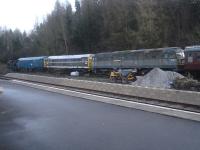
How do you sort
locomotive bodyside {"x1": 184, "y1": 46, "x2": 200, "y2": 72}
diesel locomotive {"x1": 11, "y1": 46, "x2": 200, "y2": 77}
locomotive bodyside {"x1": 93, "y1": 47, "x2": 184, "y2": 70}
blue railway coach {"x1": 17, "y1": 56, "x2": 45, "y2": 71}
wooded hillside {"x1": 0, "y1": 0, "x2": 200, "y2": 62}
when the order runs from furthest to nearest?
blue railway coach {"x1": 17, "y1": 56, "x2": 45, "y2": 71}
wooded hillside {"x1": 0, "y1": 0, "x2": 200, "y2": 62}
locomotive bodyside {"x1": 93, "y1": 47, "x2": 184, "y2": 70}
diesel locomotive {"x1": 11, "y1": 46, "x2": 200, "y2": 77}
locomotive bodyside {"x1": 184, "y1": 46, "x2": 200, "y2": 72}

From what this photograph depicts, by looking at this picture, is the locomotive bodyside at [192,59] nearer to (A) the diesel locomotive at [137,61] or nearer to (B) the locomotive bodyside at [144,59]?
(A) the diesel locomotive at [137,61]

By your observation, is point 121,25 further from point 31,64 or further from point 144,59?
point 144,59

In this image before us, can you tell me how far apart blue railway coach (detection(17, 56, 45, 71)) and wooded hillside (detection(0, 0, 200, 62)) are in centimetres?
1060

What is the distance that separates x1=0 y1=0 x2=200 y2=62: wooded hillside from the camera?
53.2m

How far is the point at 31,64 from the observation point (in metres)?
65.9

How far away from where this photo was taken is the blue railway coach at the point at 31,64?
62875mm

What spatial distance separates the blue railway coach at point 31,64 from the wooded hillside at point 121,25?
34.8ft

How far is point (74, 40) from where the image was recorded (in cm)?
7419

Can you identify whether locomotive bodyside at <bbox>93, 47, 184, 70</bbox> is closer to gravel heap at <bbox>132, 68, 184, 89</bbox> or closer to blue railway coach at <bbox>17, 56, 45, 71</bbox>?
gravel heap at <bbox>132, 68, 184, 89</bbox>

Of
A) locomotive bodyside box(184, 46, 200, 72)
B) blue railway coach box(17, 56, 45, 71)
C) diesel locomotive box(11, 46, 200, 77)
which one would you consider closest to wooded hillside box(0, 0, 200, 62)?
diesel locomotive box(11, 46, 200, 77)

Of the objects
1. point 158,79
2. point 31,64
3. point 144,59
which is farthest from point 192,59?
point 31,64

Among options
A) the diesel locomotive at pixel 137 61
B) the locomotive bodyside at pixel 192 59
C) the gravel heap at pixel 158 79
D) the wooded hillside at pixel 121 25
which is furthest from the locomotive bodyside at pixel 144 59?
the wooded hillside at pixel 121 25

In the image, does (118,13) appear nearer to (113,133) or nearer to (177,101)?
(177,101)

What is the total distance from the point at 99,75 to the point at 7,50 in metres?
65.0
